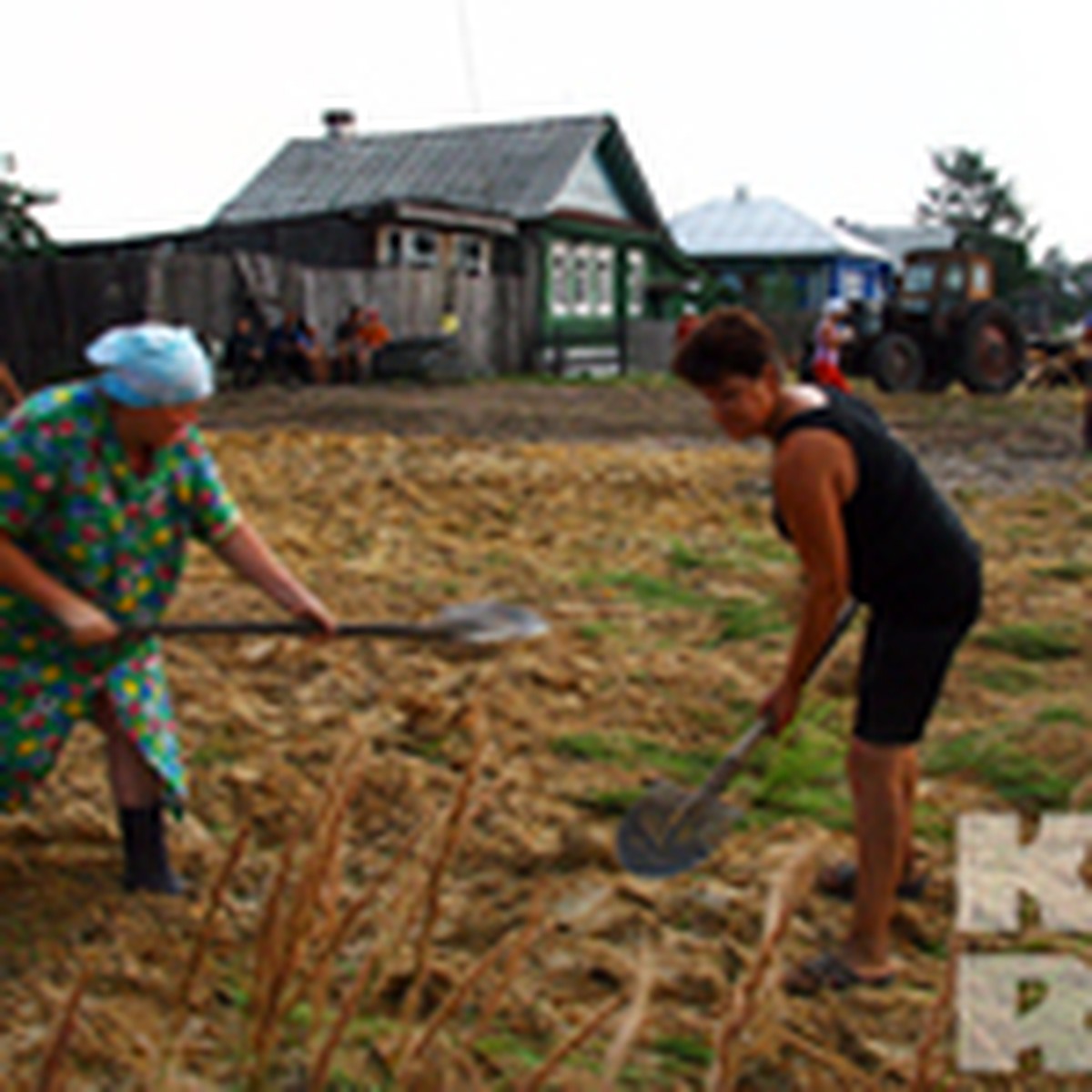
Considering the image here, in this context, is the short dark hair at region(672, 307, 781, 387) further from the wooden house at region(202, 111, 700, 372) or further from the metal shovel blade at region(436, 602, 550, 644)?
the wooden house at region(202, 111, 700, 372)

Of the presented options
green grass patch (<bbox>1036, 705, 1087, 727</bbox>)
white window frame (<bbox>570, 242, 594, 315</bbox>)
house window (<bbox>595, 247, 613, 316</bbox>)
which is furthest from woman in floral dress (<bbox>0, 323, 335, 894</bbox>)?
house window (<bbox>595, 247, 613, 316</bbox>)

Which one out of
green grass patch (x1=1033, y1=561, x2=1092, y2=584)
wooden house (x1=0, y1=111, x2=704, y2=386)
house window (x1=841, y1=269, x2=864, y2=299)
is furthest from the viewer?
house window (x1=841, y1=269, x2=864, y2=299)

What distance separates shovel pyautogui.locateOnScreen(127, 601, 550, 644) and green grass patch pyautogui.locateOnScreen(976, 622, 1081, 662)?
2477 mm

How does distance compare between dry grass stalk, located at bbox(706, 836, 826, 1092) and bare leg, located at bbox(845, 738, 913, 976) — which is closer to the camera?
dry grass stalk, located at bbox(706, 836, 826, 1092)

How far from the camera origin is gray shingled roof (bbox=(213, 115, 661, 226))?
23906mm

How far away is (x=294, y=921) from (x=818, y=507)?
1.37m

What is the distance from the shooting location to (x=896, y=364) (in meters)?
16.3

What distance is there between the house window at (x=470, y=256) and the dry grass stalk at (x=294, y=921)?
2132cm

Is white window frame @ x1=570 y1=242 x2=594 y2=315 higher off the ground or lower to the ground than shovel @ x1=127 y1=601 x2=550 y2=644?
lower

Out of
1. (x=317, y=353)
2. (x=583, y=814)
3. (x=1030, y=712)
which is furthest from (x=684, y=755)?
(x=317, y=353)

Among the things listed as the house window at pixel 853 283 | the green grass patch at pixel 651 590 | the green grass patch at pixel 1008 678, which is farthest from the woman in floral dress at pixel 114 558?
the house window at pixel 853 283

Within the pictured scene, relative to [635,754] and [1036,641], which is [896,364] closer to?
[1036,641]

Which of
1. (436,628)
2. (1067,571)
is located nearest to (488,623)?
(436,628)

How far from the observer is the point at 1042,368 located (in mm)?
17922
